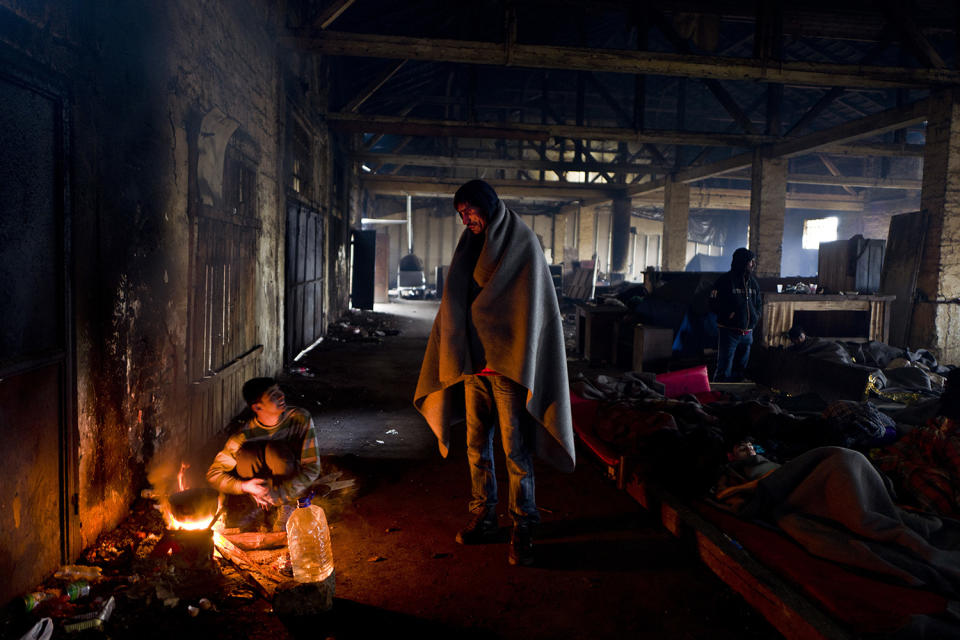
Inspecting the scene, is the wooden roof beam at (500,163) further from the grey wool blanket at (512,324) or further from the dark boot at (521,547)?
the dark boot at (521,547)

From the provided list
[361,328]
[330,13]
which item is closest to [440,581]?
[330,13]

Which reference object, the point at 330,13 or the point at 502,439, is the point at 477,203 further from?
the point at 330,13

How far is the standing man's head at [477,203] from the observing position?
9.76 feet

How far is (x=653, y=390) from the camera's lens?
592 centimetres

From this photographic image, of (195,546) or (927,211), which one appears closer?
(195,546)

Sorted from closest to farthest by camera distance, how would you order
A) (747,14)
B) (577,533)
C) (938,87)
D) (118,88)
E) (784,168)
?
(118,88), (577,533), (938,87), (747,14), (784,168)

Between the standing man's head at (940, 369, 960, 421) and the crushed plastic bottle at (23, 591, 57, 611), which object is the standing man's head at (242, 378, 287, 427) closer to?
the crushed plastic bottle at (23, 591, 57, 611)

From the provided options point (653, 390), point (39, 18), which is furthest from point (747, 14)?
point (39, 18)

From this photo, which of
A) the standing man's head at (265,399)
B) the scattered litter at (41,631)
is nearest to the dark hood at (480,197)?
the standing man's head at (265,399)

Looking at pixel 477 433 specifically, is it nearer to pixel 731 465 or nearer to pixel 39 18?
pixel 731 465

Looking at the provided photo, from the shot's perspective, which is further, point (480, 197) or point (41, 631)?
point (480, 197)

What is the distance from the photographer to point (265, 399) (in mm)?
3160

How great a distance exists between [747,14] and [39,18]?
9.60m

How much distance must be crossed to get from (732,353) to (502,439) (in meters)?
5.40
